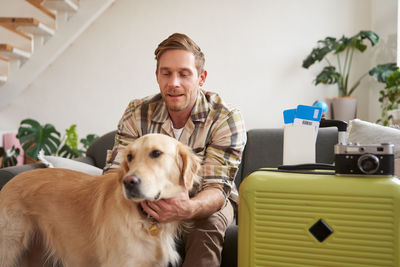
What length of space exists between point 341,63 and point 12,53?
3.28 m

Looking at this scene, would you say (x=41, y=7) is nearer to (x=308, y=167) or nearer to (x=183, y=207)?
(x=183, y=207)

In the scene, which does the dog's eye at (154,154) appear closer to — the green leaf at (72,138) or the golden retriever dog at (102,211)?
the golden retriever dog at (102,211)

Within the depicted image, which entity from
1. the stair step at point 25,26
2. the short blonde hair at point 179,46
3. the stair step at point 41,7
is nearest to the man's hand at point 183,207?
the short blonde hair at point 179,46

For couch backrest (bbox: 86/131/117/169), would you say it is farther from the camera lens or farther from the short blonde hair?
the camera lens

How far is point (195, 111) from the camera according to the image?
5.63 feet

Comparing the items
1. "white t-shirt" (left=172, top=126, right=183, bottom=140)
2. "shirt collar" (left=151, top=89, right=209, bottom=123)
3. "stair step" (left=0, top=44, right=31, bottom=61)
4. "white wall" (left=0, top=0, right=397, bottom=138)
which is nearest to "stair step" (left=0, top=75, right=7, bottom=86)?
"stair step" (left=0, top=44, right=31, bottom=61)

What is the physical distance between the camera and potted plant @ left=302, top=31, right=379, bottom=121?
376 centimetres

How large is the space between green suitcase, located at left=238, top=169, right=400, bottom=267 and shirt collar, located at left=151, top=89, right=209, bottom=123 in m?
0.54

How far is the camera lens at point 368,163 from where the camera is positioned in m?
1.10

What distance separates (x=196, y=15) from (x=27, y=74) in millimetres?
1901

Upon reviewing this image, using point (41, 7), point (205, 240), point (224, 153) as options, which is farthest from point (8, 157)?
point (205, 240)

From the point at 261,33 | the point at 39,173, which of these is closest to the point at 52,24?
the point at 261,33

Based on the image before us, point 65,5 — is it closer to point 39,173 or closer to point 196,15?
point 196,15

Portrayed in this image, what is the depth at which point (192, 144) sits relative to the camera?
1.69 metres
